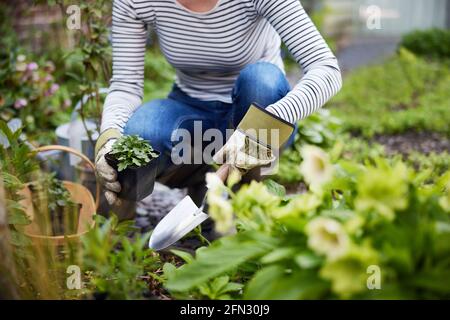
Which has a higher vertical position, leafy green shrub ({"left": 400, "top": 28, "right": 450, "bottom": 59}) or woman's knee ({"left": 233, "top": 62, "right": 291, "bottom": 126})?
leafy green shrub ({"left": 400, "top": 28, "right": 450, "bottom": 59})

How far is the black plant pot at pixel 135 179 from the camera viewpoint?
6.15 feet

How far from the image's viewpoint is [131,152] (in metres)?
1.86

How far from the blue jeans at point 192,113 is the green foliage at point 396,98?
1.90m

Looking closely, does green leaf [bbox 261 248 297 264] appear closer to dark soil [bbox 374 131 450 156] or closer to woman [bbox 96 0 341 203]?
woman [bbox 96 0 341 203]

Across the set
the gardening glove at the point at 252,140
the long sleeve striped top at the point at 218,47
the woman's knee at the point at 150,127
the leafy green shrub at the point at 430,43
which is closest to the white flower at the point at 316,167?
the gardening glove at the point at 252,140

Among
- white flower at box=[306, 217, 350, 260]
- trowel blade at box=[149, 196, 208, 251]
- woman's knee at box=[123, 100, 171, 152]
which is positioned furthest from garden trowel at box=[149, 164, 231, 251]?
white flower at box=[306, 217, 350, 260]

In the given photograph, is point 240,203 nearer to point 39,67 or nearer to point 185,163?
point 185,163

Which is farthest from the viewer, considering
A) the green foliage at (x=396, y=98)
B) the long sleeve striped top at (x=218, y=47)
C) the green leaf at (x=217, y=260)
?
the green foliage at (x=396, y=98)

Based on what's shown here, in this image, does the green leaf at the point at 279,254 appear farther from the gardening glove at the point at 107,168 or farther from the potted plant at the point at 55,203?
the potted plant at the point at 55,203

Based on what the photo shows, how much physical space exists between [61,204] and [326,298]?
1.25 metres

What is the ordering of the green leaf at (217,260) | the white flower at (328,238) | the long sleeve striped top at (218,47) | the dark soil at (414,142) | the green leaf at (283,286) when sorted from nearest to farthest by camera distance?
the white flower at (328,238) → the green leaf at (283,286) → the green leaf at (217,260) → the long sleeve striped top at (218,47) → the dark soil at (414,142)

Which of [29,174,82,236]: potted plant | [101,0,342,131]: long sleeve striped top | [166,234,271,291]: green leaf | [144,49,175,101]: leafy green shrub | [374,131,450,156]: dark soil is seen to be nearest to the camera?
[166,234,271,291]: green leaf

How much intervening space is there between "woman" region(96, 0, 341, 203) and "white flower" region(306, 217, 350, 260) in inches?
33.7

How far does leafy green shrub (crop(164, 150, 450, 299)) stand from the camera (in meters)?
1.09
